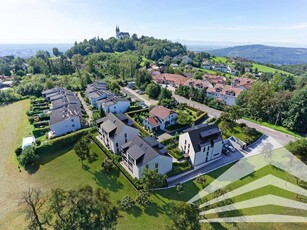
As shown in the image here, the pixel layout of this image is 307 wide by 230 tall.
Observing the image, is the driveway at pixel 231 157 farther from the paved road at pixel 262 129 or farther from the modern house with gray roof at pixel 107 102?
the modern house with gray roof at pixel 107 102

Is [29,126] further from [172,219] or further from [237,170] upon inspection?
[237,170]

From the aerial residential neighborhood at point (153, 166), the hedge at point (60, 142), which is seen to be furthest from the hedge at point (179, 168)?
the hedge at point (60, 142)

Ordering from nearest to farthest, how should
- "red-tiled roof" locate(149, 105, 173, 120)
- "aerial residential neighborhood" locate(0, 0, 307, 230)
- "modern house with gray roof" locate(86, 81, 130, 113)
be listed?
"aerial residential neighborhood" locate(0, 0, 307, 230) < "red-tiled roof" locate(149, 105, 173, 120) < "modern house with gray roof" locate(86, 81, 130, 113)

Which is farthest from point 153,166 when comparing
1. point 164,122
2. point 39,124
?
point 39,124

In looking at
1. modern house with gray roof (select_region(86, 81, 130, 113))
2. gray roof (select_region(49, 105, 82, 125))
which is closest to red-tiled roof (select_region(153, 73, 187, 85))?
modern house with gray roof (select_region(86, 81, 130, 113))

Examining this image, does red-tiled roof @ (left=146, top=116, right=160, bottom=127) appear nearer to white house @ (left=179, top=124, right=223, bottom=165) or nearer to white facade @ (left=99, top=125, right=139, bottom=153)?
white facade @ (left=99, top=125, right=139, bottom=153)

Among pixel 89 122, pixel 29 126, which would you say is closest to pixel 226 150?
pixel 89 122

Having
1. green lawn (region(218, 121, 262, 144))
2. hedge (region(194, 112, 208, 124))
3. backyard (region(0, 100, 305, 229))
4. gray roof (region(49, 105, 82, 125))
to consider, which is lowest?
backyard (region(0, 100, 305, 229))
